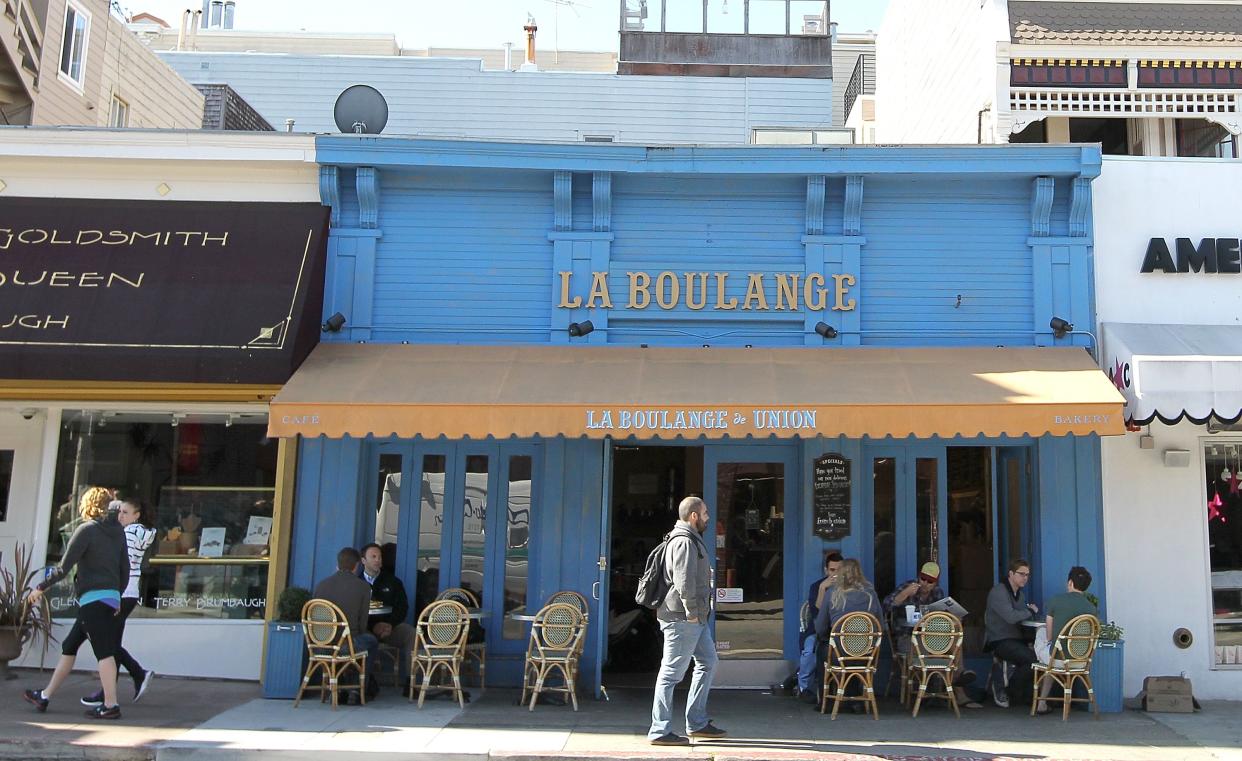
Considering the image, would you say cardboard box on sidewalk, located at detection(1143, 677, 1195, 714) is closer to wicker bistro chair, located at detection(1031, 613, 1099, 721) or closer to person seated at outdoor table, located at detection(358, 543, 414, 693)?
wicker bistro chair, located at detection(1031, 613, 1099, 721)

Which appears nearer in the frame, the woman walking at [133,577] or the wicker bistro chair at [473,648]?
the woman walking at [133,577]

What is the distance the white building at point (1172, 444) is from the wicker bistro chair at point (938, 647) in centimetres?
199

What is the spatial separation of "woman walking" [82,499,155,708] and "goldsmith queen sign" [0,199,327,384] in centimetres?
122

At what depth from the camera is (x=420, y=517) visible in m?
10.2

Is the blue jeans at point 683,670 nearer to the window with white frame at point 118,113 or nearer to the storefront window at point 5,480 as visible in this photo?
the storefront window at point 5,480

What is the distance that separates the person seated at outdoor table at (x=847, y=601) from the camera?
887cm

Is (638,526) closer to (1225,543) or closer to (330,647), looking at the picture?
(330,647)

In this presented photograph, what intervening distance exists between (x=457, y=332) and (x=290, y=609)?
118 inches

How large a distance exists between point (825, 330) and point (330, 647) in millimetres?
5292

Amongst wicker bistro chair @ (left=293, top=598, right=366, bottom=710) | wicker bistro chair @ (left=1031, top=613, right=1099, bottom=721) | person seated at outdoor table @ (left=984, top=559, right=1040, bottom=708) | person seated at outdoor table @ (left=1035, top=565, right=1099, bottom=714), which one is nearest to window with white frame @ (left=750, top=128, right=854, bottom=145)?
person seated at outdoor table @ (left=984, top=559, right=1040, bottom=708)

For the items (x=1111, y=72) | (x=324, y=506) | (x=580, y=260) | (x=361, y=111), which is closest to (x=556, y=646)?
(x=324, y=506)

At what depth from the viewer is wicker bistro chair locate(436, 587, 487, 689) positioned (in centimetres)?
967

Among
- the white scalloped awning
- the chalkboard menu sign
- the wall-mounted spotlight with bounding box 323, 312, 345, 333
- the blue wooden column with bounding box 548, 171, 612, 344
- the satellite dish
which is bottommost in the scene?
the chalkboard menu sign

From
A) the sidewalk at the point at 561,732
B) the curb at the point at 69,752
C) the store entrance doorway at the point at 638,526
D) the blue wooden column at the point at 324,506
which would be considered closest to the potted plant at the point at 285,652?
the sidewalk at the point at 561,732
